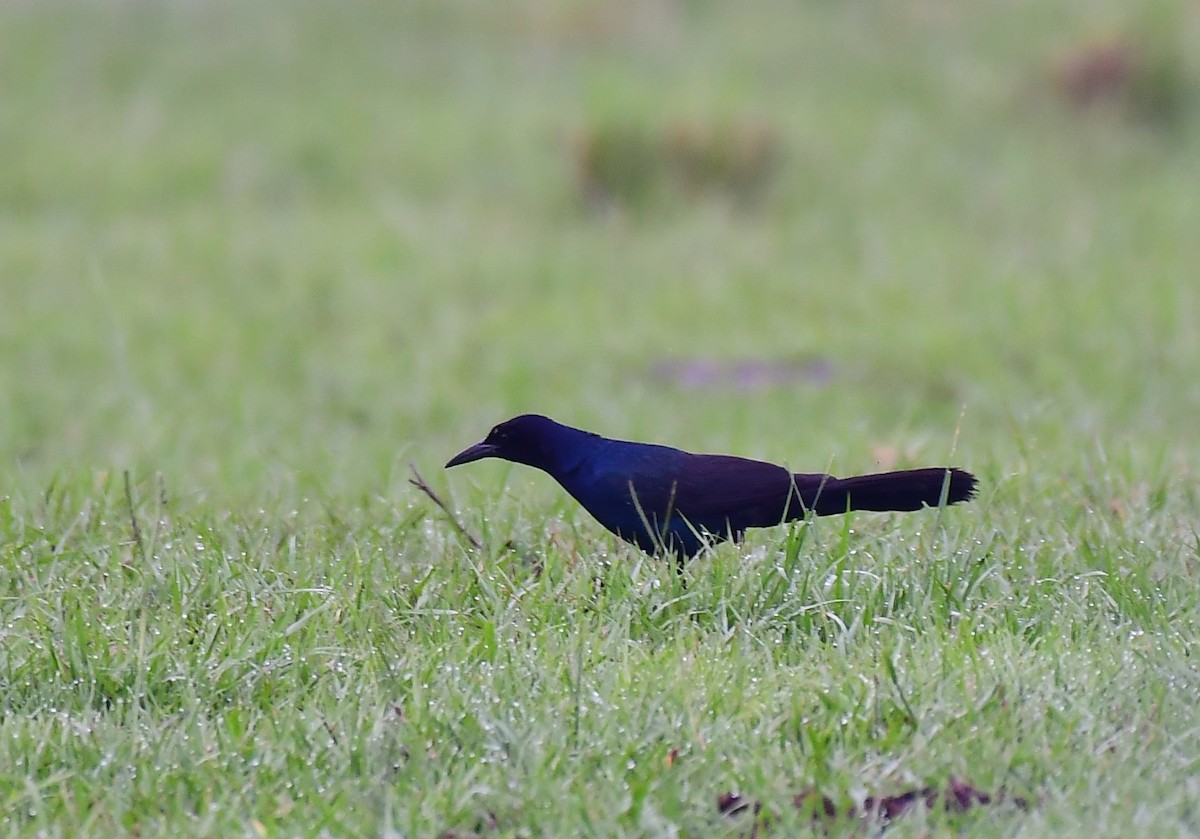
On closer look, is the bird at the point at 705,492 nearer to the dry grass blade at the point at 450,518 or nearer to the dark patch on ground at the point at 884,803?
the dry grass blade at the point at 450,518

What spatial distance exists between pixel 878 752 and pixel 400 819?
0.76 metres

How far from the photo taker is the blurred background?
7141 mm

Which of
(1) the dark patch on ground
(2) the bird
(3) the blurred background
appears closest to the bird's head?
(2) the bird

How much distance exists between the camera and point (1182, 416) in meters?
7.12

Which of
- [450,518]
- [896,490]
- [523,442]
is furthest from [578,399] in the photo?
[896,490]

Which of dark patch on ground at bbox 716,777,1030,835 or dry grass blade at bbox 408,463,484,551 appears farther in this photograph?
dry grass blade at bbox 408,463,484,551

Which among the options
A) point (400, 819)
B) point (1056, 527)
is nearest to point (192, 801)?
point (400, 819)

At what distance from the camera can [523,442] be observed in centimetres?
404

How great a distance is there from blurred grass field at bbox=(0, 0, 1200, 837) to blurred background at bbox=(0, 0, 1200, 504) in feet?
0.15

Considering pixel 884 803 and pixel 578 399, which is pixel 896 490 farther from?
pixel 578 399

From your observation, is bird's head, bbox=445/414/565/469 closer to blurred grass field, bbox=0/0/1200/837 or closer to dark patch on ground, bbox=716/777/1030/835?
blurred grass field, bbox=0/0/1200/837

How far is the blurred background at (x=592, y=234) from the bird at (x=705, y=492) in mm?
808

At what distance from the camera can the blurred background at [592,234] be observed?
714cm

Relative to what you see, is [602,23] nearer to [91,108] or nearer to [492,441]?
[91,108]
